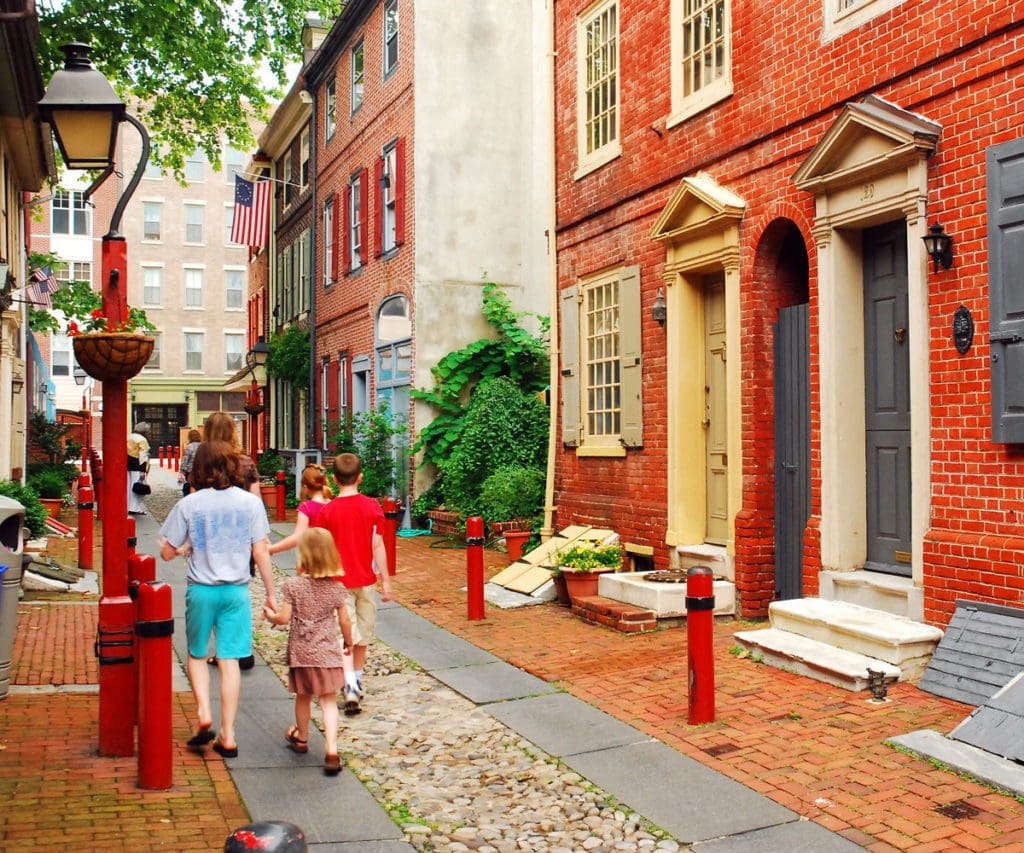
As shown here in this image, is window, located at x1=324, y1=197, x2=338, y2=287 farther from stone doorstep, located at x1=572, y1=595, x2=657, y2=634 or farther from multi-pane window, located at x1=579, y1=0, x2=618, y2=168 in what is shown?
stone doorstep, located at x1=572, y1=595, x2=657, y2=634

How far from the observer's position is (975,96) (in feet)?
22.1

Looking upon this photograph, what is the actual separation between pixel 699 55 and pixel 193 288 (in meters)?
43.5

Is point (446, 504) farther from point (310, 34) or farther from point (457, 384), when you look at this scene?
point (310, 34)

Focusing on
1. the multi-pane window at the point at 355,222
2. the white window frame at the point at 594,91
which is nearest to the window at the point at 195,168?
the multi-pane window at the point at 355,222

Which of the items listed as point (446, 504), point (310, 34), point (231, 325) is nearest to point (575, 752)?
point (446, 504)

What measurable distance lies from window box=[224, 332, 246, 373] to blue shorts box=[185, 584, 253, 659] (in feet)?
153

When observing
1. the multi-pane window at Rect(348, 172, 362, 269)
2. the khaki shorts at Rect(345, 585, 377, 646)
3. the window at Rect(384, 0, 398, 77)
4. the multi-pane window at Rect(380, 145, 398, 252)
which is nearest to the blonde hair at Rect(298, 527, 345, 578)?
the khaki shorts at Rect(345, 585, 377, 646)

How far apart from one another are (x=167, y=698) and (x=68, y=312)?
22.8m

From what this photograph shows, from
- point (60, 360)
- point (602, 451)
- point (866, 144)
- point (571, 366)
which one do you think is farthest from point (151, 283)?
point (866, 144)

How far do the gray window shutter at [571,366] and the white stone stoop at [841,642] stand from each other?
4.79 metres

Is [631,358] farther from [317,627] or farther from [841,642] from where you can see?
[317,627]

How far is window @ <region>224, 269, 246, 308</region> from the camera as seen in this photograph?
50750mm

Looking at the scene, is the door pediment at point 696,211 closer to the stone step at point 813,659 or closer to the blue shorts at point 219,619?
the stone step at point 813,659

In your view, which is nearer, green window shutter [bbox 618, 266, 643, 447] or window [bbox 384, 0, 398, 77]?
green window shutter [bbox 618, 266, 643, 447]
